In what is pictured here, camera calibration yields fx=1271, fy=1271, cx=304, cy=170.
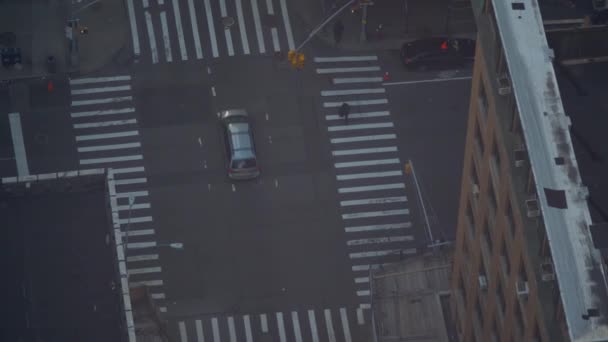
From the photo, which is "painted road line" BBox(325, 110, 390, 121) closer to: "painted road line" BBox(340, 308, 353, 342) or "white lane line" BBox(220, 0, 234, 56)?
"white lane line" BBox(220, 0, 234, 56)

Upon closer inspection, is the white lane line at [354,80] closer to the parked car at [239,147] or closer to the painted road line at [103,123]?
the parked car at [239,147]

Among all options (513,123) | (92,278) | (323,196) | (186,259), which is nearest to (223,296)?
(186,259)

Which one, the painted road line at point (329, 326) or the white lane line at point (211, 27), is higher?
the white lane line at point (211, 27)

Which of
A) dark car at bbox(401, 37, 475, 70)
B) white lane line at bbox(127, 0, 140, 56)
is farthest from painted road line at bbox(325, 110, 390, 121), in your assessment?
white lane line at bbox(127, 0, 140, 56)

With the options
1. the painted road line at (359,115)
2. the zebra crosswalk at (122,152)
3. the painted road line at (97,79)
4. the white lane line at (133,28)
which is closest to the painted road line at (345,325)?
the zebra crosswalk at (122,152)

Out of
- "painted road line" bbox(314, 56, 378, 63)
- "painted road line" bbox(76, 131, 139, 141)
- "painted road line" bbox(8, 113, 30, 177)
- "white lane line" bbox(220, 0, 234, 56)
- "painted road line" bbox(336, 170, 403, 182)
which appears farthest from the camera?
"white lane line" bbox(220, 0, 234, 56)
